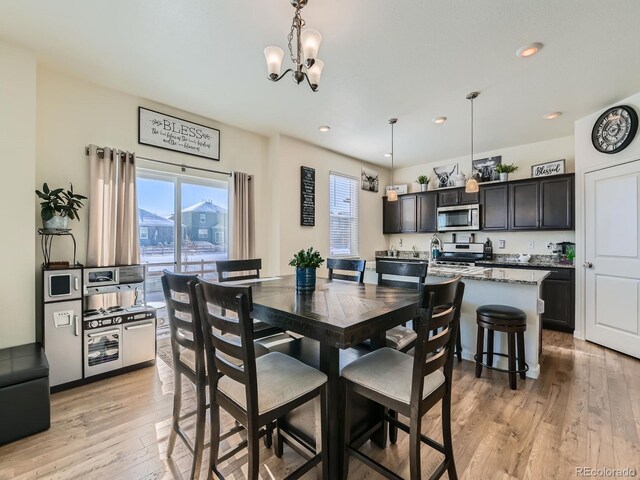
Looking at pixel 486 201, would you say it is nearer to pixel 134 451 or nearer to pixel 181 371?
pixel 181 371

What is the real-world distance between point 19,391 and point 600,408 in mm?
4159

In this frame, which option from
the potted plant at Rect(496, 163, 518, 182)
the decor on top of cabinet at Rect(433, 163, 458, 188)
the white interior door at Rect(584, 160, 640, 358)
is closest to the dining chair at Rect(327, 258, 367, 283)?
the white interior door at Rect(584, 160, 640, 358)

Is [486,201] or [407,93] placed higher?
[407,93]

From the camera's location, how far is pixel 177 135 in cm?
360

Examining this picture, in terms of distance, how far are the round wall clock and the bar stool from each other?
2417mm

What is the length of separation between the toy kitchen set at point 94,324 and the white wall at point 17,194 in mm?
152

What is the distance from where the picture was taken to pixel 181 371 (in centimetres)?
173

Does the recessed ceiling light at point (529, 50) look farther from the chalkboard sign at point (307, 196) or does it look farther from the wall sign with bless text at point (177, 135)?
the wall sign with bless text at point (177, 135)

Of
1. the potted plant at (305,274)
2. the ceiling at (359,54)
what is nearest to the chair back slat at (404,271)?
the potted plant at (305,274)

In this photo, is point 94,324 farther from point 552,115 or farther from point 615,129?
point 615,129

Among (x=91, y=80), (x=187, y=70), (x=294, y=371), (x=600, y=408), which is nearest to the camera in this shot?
(x=294, y=371)

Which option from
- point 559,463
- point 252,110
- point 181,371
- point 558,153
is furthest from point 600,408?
point 252,110

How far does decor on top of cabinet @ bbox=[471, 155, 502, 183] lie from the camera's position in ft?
17.0

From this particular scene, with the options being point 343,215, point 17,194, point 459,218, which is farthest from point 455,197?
point 17,194
